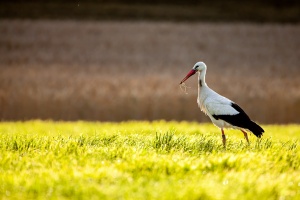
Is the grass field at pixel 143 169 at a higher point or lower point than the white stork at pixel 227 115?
lower

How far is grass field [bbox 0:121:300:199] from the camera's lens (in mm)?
5887

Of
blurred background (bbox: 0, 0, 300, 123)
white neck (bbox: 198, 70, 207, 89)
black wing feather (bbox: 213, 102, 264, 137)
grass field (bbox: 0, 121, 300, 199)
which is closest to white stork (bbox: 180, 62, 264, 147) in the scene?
black wing feather (bbox: 213, 102, 264, 137)

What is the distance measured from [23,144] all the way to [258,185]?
4.10 m

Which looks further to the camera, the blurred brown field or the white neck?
the blurred brown field

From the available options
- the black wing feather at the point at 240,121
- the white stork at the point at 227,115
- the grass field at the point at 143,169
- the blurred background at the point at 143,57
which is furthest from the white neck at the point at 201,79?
the blurred background at the point at 143,57

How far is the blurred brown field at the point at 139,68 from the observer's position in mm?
19469

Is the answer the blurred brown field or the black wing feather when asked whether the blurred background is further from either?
the black wing feather

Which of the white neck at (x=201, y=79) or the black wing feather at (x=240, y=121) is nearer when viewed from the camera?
the black wing feather at (x=240, y=121)

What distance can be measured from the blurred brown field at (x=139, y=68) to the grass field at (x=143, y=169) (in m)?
10.0

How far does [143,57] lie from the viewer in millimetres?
27047

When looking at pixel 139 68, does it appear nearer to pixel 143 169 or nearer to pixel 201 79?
pixel 201 79

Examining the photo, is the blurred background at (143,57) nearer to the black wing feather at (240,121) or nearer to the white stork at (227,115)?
the white stork at (227,115)

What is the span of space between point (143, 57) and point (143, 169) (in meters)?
20.3

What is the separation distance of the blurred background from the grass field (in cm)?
1018
